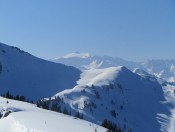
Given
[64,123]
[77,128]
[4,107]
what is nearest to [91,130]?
[77,128]

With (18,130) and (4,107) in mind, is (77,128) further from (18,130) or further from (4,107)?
(4,107)

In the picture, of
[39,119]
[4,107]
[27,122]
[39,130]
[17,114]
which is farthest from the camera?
[4,107]

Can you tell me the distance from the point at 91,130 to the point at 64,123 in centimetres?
650

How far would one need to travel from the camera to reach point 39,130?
55.6 metres

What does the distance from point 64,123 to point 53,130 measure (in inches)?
355

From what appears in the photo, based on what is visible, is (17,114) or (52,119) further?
(17,114)

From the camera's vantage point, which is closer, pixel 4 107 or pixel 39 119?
pixel 39 119

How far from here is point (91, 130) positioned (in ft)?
198

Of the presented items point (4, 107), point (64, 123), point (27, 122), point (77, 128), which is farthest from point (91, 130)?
point (4, 107)

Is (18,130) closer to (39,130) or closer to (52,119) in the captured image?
(39,130)

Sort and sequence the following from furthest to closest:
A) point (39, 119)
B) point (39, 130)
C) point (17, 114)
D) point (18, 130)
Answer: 1. point (17, 114)
2. point (39, 119)
3. point (18, 130)
4. point (39, 130)

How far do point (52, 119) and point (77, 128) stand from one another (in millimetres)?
9612

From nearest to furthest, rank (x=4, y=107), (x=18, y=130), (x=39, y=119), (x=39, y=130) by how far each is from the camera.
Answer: (x=39, y=130)
(x=18, y=130)
(x=39, y=119)
(x=4, y=107)

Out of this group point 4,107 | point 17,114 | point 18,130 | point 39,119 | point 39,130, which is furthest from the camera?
point 4,107
